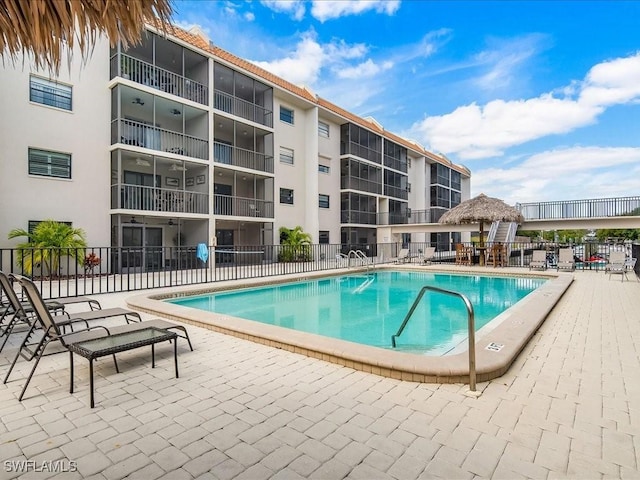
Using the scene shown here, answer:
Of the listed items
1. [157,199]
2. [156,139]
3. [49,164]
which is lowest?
[157,199]

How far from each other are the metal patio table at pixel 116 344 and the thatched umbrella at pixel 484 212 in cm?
1706

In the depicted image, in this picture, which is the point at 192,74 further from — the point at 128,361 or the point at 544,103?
the point at 544,103

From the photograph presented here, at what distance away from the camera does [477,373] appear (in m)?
3.44

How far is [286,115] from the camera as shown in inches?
885

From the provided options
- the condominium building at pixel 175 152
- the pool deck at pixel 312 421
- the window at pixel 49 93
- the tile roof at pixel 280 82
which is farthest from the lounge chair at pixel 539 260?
the window at pixel 49 93

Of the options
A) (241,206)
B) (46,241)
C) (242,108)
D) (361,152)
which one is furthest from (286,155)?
(46,241)

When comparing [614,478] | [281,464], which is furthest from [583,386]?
[281,464]

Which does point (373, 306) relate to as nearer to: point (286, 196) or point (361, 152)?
point (286, 196)

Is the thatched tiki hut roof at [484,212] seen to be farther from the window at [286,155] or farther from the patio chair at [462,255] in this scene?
the window at [286,155]

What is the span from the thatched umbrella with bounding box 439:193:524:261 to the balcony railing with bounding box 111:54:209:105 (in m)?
14.6

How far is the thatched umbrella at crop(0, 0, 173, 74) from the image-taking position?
8.25ft

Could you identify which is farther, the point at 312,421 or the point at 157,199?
the point at 157,199

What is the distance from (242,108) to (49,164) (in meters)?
9.94

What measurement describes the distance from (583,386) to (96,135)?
658 inches
